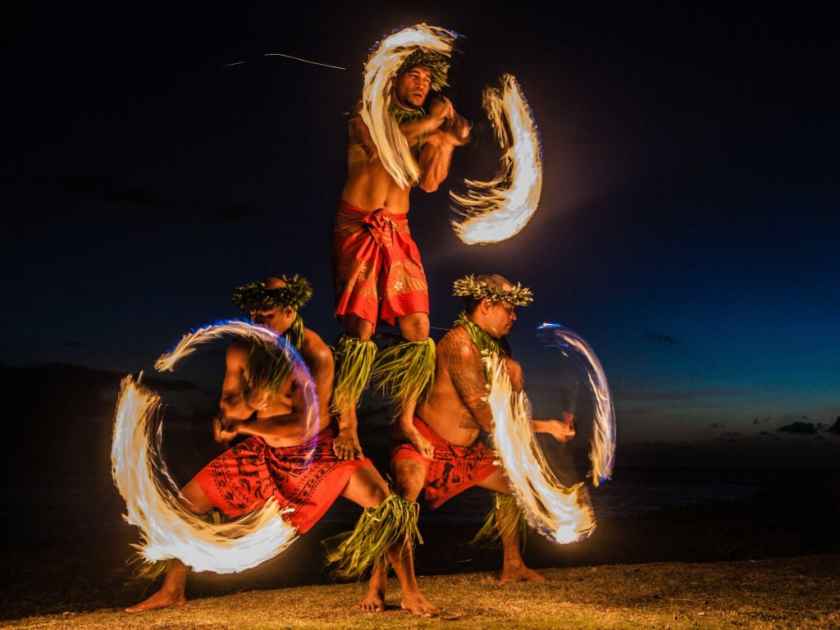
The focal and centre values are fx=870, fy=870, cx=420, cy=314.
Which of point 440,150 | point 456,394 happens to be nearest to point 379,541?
point 456,394

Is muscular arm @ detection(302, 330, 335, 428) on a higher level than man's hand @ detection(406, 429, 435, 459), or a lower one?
higher

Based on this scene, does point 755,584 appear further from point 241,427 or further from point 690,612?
point 241,427

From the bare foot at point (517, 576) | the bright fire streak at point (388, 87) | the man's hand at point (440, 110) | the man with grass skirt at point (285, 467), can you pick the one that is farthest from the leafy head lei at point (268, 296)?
the bare foot at point (517, 576)

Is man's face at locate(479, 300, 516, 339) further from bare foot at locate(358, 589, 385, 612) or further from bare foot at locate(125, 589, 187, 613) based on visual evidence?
bare foot at locate(125, 589, 187, 613)

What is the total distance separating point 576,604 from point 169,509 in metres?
2.64

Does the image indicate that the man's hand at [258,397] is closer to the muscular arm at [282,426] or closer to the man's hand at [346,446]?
the muscular arm at [282,426]

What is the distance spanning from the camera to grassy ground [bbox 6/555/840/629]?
16.3 feet

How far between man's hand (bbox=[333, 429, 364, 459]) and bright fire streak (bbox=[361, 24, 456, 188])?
5.51ft

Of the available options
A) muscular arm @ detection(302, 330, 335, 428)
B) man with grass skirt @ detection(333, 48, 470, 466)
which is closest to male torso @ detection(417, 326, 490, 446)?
man with grass skirt @ detection(333, 48, 470, 466)

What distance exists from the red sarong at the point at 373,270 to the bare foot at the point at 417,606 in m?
1.73

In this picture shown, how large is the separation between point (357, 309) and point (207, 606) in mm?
2148

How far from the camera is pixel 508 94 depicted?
19.7 feet

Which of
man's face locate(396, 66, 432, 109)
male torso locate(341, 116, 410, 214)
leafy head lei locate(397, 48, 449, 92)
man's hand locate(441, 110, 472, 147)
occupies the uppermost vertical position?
leafy head lei locate(397, 48, 449, 92)

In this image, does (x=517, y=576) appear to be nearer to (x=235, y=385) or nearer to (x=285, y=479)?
(x=285, y=479)
